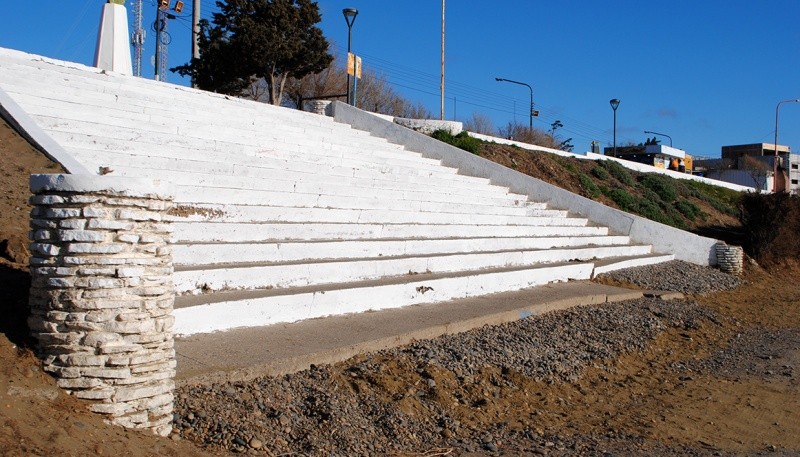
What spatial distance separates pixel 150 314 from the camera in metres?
3.79

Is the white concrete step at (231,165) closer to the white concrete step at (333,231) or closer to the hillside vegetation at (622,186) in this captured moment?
the white concrete step at (333,231)

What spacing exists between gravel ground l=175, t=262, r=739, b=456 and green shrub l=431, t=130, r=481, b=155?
37.2 ft

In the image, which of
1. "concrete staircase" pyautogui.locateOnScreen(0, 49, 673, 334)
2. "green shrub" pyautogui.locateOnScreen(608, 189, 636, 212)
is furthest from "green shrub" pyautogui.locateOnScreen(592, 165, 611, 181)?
"concrete staircase" pyautogui.locateOnScreen(0, 49, 673, 334)

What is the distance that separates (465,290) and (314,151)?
15.3 ft

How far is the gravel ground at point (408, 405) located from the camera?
4.21 metres

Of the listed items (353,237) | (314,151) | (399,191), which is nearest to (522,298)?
(353,237)

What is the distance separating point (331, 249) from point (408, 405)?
130 inches

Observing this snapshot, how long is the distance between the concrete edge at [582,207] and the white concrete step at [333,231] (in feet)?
7.16

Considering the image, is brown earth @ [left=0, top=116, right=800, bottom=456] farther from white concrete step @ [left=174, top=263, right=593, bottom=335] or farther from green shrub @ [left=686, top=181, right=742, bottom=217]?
green shrub @ [left=686, top=181, right=742, bottom=217]

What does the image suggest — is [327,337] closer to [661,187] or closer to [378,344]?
[378,344]

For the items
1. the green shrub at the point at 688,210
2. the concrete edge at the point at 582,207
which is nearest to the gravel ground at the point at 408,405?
the concrete edge at the point at 582,207

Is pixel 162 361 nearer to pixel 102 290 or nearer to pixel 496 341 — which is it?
pixel 102 290

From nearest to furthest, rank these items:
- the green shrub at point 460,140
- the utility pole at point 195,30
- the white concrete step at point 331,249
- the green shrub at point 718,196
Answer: the white concrete step at point 331,249 → the green shrub at point 460,140 → the green shrub at point 718,196 → the utility pole at point 195,30

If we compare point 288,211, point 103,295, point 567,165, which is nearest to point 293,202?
point 288,211
